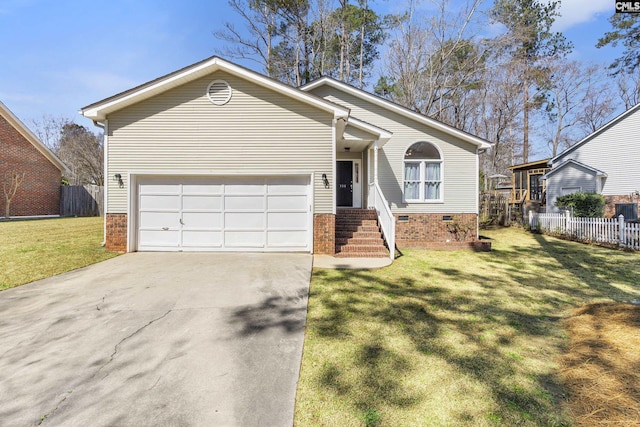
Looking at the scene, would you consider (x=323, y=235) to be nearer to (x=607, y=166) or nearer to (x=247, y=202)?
(x=247, y=202)

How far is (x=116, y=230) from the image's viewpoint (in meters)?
8.07

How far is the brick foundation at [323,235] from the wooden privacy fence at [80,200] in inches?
729

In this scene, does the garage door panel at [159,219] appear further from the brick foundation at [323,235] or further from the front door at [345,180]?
the front door at [345,180]

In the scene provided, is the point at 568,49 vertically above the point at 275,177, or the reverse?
the point at 568,49

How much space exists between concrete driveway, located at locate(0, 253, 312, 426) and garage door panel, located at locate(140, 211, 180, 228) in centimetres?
256

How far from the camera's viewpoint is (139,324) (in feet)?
12.6

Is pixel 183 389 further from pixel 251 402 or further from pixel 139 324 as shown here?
pixel 139 324

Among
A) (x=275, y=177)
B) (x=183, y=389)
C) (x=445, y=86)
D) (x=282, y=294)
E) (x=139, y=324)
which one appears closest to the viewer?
(x=183, y=389)

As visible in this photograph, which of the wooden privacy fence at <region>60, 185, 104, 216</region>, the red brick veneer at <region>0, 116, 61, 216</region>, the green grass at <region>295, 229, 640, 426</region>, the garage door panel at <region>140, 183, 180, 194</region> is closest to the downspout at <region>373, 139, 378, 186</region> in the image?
the green grass at <region>295, 229, 640, 426</region>

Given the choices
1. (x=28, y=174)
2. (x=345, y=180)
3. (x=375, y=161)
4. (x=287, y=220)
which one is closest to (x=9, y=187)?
(x=28, y=174)

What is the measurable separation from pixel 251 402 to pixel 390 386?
1204 mm

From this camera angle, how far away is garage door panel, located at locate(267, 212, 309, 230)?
823cm

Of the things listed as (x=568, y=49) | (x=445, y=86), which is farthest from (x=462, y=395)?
(x=568, y=49)

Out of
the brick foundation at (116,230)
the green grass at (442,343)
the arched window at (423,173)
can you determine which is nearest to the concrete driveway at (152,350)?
the green grass at (442,343)
